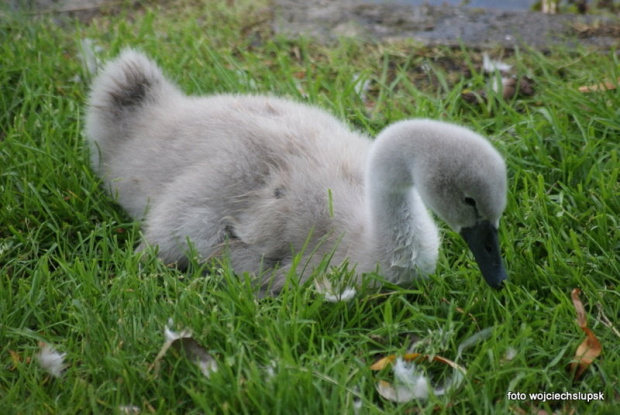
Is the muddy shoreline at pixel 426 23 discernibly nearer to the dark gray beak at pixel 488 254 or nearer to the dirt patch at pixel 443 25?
the dirt patch at pixel 443 25

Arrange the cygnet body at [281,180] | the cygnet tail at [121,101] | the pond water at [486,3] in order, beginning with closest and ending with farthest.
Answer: the cygnet body at [281,180] < the cygnet tail at [121,101] < the pond water at [486,3]

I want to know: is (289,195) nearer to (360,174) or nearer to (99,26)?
Result: (360,174)

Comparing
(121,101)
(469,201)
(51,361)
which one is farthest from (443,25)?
(51,361)

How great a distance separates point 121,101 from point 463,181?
6.34ft

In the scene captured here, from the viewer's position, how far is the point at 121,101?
4.14m

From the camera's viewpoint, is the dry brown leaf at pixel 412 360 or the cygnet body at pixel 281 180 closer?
the dry brown leaf at pixel 412 360

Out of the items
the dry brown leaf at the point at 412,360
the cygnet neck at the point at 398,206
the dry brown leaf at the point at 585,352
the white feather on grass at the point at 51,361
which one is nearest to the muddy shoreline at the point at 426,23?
the cygnet neck at the point at 398,206

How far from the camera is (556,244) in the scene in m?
3.49

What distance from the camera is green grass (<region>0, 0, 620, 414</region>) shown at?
112 inches

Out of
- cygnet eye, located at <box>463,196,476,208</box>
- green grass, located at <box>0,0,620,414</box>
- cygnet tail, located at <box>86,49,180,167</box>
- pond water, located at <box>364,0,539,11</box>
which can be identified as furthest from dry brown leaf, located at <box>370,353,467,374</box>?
pond water, located at <box>364,0,539,11</box>

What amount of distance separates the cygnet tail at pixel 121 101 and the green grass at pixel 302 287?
18 centimetres

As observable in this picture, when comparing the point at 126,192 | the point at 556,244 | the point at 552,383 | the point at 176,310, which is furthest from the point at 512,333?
the point at 126,192

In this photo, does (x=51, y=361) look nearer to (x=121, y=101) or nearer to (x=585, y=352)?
(x=121, y=101)

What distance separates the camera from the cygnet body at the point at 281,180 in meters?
3.11
